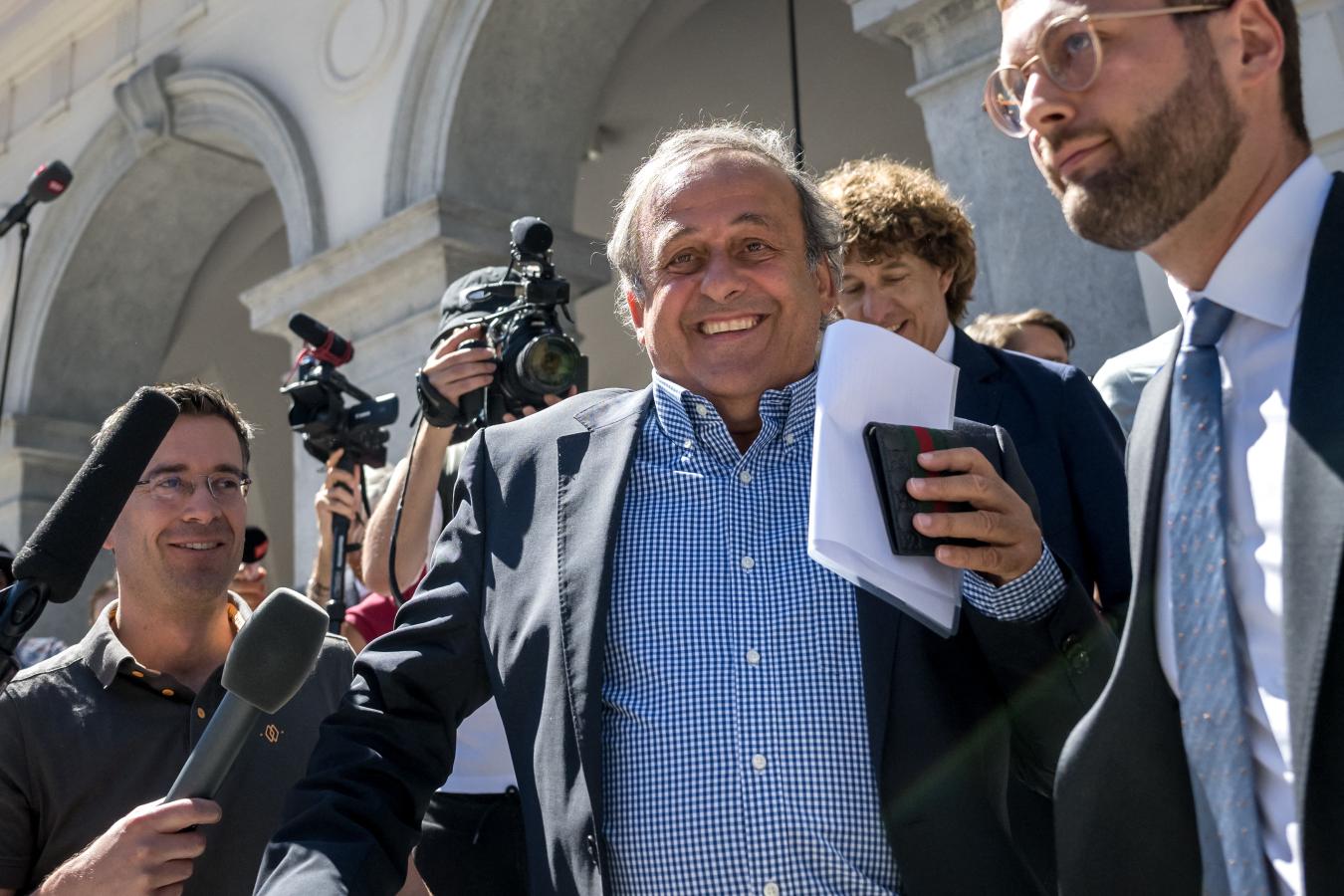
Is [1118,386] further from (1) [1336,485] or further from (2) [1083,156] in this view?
(1) [1336,485]

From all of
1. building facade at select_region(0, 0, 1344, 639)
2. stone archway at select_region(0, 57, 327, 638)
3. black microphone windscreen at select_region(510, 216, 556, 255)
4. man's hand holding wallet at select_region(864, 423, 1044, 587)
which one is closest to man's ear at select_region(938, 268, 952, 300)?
black microphone windscreen at select_region(510, 216, 556, 255)

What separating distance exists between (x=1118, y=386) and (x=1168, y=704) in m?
1.64

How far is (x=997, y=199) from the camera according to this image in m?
4.68

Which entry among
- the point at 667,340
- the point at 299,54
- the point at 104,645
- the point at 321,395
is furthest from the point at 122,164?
the point at 667,340

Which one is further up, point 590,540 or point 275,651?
point 590,540

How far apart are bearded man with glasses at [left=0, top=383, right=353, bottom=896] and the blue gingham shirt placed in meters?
0.65

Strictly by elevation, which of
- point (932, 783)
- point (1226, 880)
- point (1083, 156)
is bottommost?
point (1226, 880)

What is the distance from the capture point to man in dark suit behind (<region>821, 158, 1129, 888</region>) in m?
2.13

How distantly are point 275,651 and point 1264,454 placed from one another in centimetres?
105

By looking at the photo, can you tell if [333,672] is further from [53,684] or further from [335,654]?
[53,684]

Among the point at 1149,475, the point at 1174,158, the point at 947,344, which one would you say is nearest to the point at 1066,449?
the point at 947,344

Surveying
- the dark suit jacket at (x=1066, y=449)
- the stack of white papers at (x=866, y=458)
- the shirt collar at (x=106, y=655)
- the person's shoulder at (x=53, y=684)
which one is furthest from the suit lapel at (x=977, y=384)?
the person's shoulder at (x=53, y=684)

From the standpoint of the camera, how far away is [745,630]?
5.93ft

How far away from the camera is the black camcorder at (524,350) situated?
3.12m
